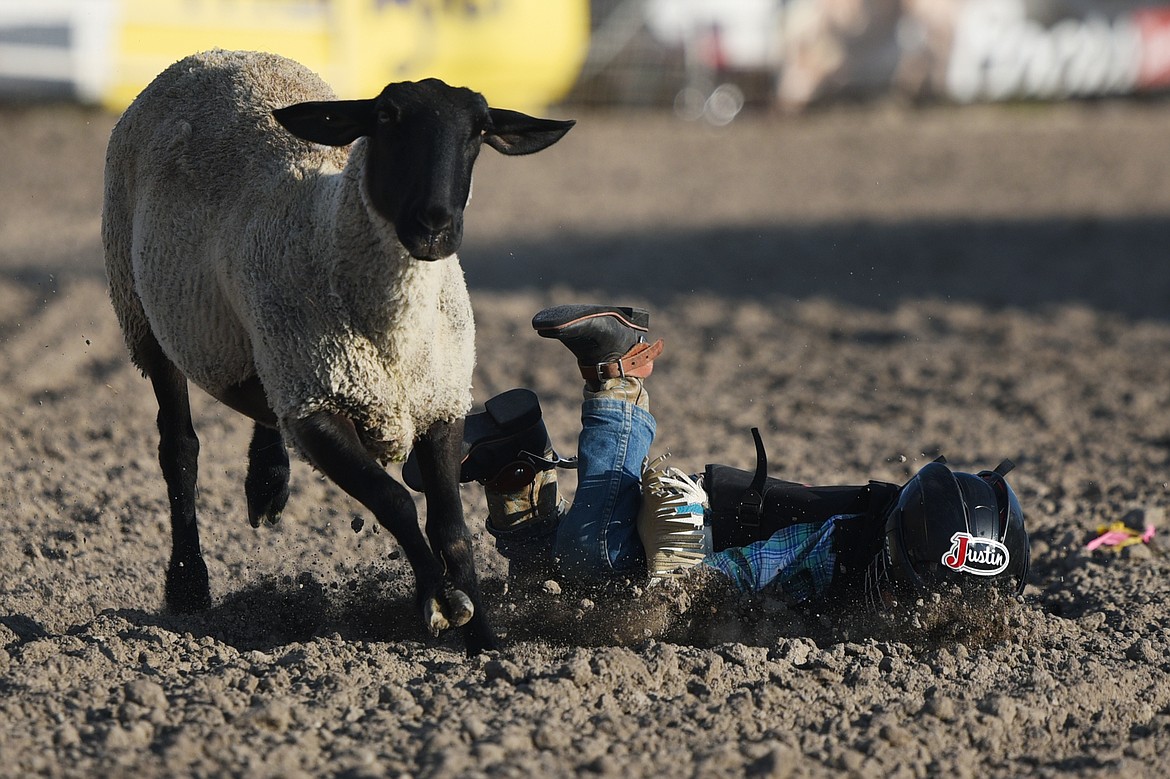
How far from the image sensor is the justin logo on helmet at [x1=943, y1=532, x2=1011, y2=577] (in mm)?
4020

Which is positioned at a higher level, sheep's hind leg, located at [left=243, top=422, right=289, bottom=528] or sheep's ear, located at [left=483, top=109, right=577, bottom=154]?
sheep's ear, located at [left=483, top=109, right=577, bottom=154]

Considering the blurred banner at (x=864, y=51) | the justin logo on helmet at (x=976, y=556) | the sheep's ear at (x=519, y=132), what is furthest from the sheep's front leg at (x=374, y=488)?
the blurred banner at (x=864, y=51)

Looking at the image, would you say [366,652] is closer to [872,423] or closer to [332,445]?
[332,445]

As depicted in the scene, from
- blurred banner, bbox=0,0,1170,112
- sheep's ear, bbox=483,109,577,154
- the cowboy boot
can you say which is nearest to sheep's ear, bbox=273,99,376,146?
sheep's ear, bbox=483,109,577,154

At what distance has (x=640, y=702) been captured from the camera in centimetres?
358

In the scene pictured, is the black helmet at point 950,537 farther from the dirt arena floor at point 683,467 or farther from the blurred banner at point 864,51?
the blurred banner at point 864,51

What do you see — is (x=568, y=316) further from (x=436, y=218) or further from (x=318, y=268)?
(x=436, y=218)

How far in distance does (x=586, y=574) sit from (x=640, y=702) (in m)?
0.80

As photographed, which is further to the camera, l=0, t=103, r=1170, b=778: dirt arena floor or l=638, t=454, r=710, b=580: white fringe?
l=638, t=454, r=710, b=580: white fringe

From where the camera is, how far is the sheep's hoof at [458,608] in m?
3.75

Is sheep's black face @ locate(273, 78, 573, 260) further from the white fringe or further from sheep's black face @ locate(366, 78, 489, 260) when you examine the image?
the white fringe

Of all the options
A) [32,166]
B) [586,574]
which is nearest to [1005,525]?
[586,574]

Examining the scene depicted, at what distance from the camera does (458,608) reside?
375 centimetres

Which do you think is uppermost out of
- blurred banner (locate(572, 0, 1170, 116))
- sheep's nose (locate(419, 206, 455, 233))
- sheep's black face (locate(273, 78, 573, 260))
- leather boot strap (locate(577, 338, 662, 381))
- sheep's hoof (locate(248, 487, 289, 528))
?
blurred banner (locate(572, 0, 1170, 116))
